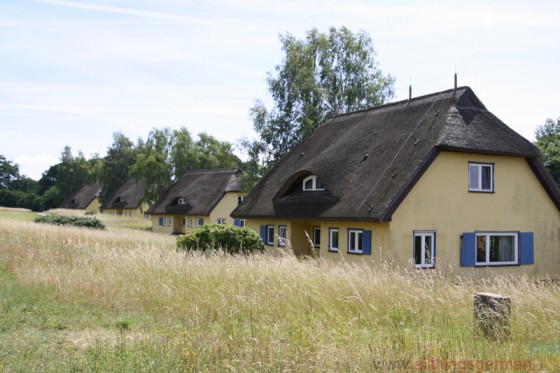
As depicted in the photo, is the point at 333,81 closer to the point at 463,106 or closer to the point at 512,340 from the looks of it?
the point at 463,106

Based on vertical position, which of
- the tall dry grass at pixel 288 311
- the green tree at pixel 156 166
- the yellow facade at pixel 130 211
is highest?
the green tree at pixel 156 166

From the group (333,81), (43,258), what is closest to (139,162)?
(333,81)

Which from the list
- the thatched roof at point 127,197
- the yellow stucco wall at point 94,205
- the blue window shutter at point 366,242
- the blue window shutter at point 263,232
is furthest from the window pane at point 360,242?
the yellow stucco wall at point 94,205

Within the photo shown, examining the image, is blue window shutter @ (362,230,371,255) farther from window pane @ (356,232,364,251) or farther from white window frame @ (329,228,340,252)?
white window frame @ (329,228,340,252)

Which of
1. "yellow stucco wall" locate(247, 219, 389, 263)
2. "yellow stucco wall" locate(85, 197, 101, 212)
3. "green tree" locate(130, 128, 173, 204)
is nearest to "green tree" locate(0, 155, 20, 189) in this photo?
"yellow stucco wall" locate(85, 197, 101, 212)

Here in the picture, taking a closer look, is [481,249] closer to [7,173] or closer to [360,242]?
[360,242]

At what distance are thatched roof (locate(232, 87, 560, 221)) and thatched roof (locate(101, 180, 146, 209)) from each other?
1697 inches

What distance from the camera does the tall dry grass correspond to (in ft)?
19.7

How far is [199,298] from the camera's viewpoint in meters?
9.20

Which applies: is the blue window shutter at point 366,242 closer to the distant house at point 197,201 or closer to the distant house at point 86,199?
the distant house at point 197,201

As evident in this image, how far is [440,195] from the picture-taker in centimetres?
1966

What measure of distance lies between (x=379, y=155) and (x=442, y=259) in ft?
15.2

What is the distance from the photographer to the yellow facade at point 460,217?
749 inches

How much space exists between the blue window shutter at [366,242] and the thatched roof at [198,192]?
25059mm
